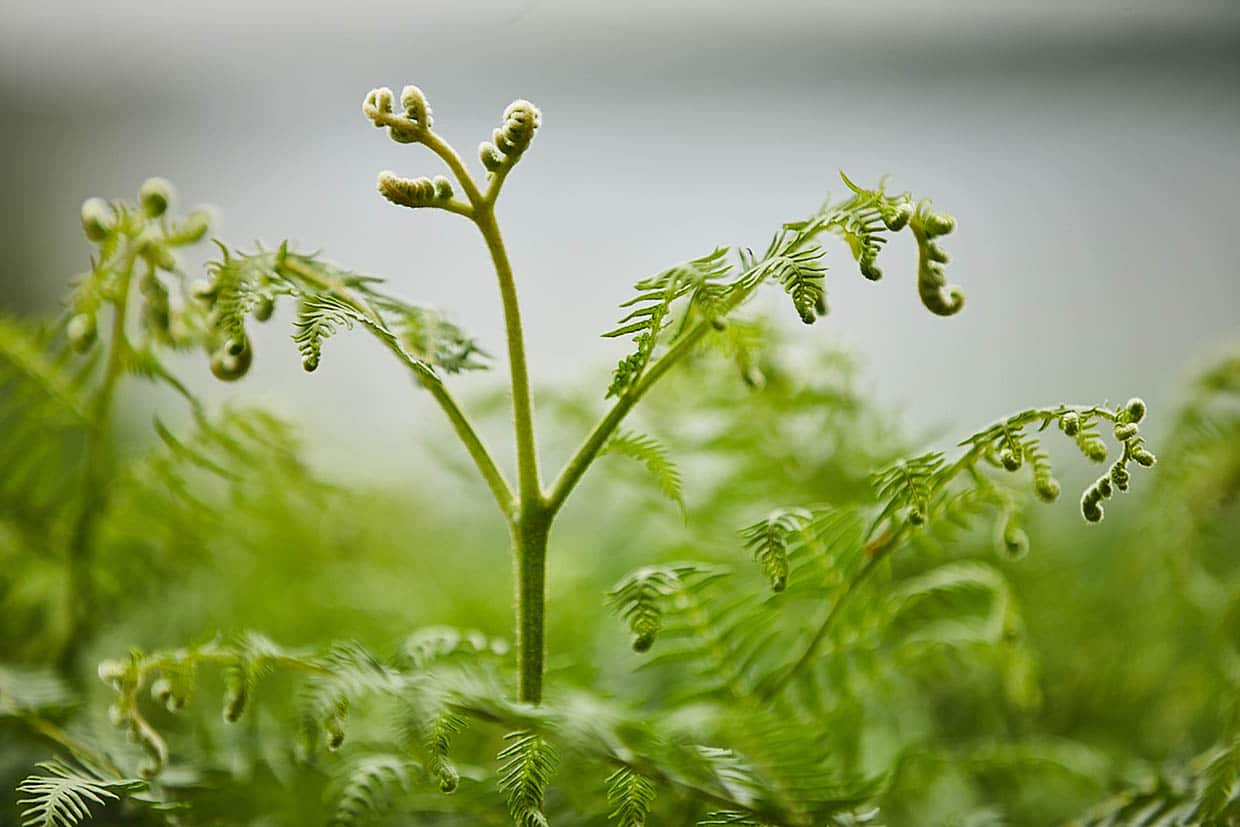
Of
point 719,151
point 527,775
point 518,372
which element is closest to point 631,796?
point 527,775

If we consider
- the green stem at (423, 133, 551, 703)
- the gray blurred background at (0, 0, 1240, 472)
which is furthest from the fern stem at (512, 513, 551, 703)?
the gray blurred background at (0, 0, 1240, 472)

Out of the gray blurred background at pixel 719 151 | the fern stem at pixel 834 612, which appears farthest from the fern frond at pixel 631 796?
the gray blurred background at pixel 719 151

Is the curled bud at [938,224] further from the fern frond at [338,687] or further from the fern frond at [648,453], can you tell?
the fern frond at [338,687]

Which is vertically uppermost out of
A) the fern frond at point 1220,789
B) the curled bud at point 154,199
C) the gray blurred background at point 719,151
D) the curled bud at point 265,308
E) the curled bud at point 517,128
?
the gray blurred background at point 719,151

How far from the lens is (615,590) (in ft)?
1.21

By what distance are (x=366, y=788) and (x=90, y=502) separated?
28 centimetres

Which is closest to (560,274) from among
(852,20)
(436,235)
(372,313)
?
(436,235)

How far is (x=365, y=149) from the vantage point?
1425 millimetres

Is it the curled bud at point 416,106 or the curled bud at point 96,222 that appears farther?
the curled bud at point 96,222

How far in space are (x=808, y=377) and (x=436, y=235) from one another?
1046 millimetres

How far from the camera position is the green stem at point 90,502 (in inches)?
19.5

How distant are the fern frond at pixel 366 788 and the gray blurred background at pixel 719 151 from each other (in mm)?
1076

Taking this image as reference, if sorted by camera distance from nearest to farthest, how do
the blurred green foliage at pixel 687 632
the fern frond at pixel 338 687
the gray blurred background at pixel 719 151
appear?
the fern frond at pixel 338 687 < the blurred green foliage at pixel 687 632 < the gray blurred background at pixel 719 151

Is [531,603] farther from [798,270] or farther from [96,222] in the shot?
[96,222]
